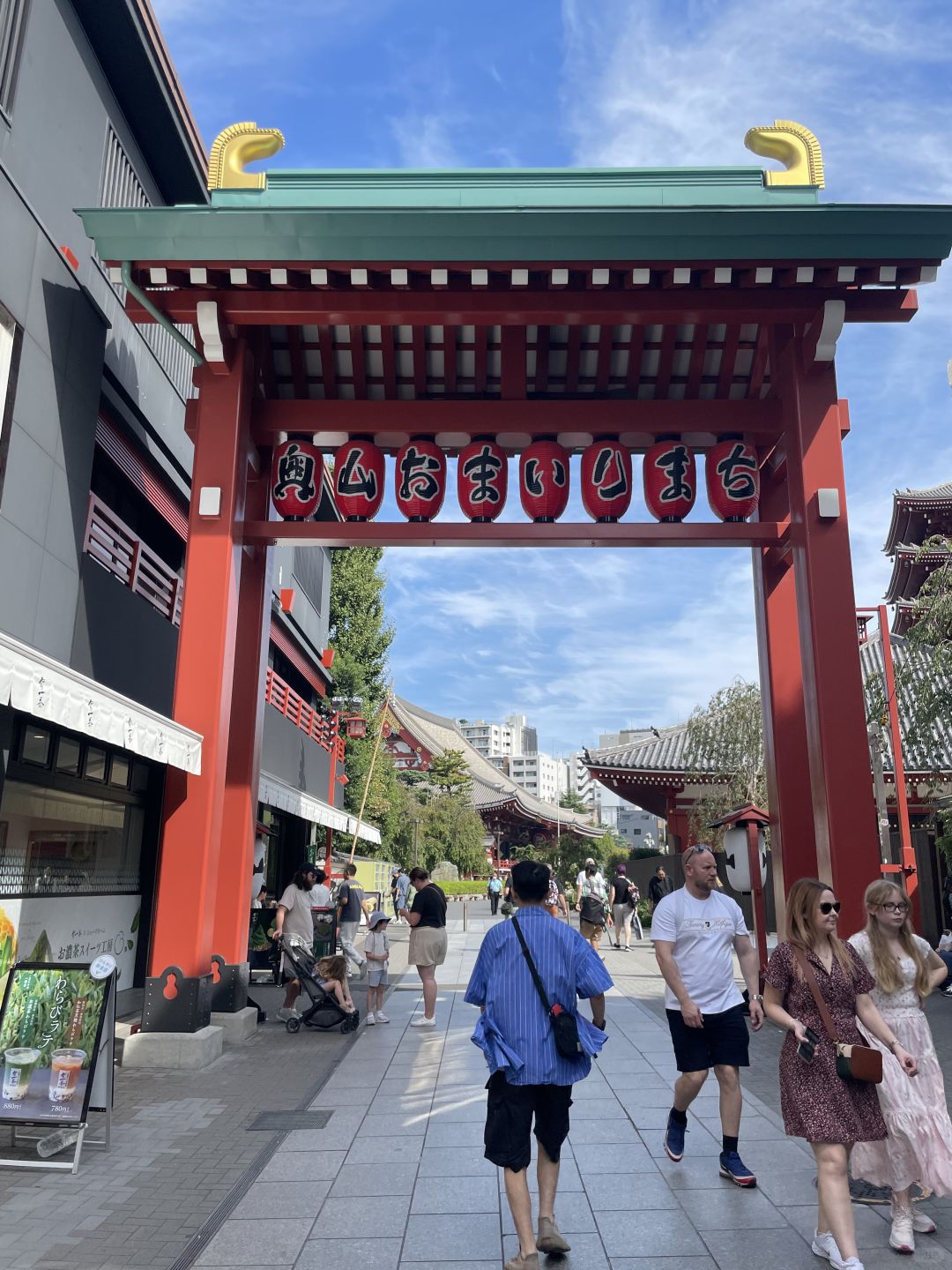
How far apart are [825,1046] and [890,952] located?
2.44 feet

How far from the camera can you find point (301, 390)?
1081cm

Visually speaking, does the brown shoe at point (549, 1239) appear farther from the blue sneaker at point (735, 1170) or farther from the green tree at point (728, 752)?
the green tree at point (728, 752)

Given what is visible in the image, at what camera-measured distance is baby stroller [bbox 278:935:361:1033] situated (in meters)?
9.56

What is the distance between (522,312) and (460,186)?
202 centimetres

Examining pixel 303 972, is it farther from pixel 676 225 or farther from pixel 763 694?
pixel 676 225

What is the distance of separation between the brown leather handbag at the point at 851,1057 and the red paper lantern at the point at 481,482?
21.6 feet

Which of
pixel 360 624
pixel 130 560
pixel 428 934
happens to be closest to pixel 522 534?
pixel 428 934

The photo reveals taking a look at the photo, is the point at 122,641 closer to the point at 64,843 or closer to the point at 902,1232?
the point at 64,843

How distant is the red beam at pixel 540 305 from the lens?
29.3 feet

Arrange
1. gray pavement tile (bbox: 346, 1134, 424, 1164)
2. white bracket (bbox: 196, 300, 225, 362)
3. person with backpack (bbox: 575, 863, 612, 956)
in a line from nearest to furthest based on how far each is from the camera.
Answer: gray pavement tile (bbox: 346, 1134, 424, 1164) → white bracket (bbox: 196, 300, 225, 362) → person with backpack (bbox: 575, 863, 612, 956)

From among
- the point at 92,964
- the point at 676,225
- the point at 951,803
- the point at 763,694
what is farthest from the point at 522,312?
the point at 951,803

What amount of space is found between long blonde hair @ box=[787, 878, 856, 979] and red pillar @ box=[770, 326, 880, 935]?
388 centimetres

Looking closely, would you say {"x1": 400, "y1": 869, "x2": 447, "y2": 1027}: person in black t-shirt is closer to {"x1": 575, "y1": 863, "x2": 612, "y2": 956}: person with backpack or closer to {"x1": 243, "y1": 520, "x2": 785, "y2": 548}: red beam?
{"x1": 243, "y1": 520, "x2": 785, "y2": 548}: red beam

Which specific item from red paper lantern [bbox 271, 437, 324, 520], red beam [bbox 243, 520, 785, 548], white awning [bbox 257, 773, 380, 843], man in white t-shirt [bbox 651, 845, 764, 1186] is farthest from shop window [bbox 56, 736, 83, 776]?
man in white t-shirt [bbox 651, 845, 764, 1186]
